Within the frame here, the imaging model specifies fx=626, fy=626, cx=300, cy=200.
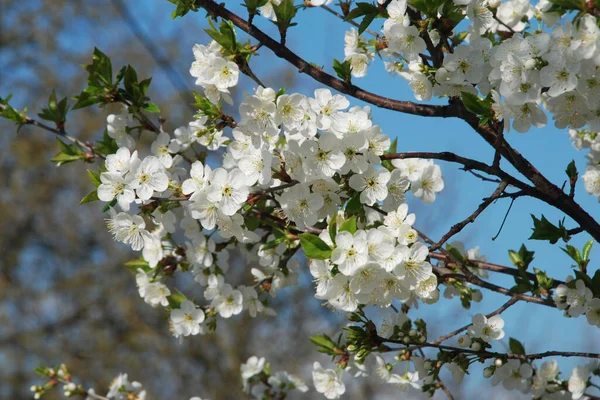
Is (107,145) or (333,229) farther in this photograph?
(107,145)

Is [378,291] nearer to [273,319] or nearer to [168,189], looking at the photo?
[168,189]

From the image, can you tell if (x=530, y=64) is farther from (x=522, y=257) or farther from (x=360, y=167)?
(x=522, y=257)

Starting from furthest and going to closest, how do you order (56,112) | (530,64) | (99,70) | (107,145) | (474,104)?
1. (56,112)
2. (107,145)
3. (99,70)
4. (474,104)
5. (530,64)

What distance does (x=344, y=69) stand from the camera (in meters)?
1.57

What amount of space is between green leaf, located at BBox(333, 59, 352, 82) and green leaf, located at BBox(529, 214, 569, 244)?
0.59 meters

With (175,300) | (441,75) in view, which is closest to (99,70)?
(175,300)

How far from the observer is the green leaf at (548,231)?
1537 mm

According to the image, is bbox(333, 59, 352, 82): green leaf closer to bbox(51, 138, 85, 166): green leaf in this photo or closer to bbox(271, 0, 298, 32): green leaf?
bbox(271, 0, 298, 32): green leaf

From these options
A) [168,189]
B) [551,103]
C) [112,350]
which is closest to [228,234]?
[168,189]

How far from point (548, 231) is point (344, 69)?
645 mm

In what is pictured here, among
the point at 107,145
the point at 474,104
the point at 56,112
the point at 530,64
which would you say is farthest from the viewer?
the point at 56,112

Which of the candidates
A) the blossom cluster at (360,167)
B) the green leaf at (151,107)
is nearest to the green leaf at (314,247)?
the blossom cluster at (360,167)

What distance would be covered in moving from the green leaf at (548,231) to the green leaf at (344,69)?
59 cm

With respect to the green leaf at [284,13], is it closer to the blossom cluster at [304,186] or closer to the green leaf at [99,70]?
the blossom cluster at [304,186]
